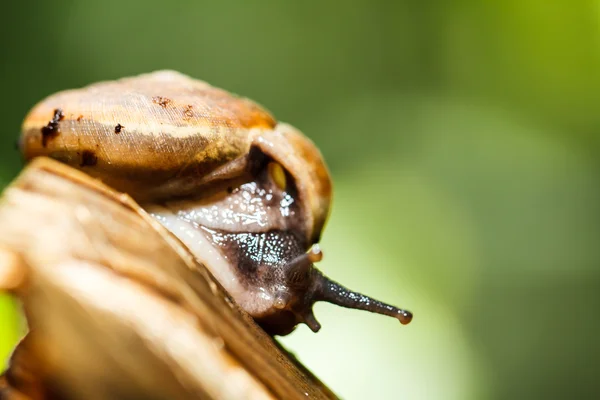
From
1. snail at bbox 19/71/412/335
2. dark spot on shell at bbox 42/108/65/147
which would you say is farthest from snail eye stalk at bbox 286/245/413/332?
dark spot on shell at bbox 42/108/65/147

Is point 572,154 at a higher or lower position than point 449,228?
higher

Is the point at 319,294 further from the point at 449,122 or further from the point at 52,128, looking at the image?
the point at 449,122

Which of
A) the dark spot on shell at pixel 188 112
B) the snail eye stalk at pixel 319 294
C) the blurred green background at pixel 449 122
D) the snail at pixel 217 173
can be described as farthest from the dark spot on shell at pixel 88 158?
the blurred green background at pixel 449 122

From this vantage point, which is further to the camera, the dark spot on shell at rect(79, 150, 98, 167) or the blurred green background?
the blurred green background

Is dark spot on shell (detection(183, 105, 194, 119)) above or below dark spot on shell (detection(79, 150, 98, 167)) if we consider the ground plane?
above

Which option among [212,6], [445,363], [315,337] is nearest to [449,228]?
[445,363]

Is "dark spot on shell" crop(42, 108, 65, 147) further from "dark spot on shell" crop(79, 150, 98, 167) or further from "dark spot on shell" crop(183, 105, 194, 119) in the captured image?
"dark spot on shell" crop(183, 105, 194, 119)

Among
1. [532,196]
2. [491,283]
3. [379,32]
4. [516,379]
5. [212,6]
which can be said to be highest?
[379,32]

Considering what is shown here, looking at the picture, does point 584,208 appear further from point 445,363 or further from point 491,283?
point 445,363
